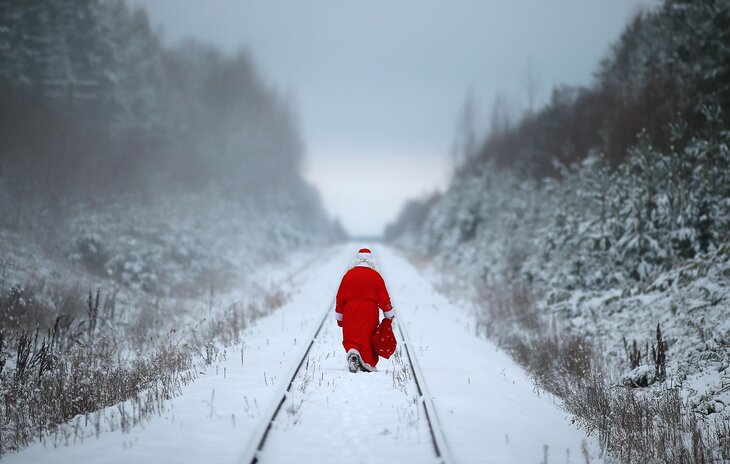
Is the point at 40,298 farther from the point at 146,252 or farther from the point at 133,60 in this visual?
the point at 133,60

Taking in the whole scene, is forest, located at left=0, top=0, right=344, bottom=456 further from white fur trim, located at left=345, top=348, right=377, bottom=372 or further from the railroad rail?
white fur trim, located at left=345, top=348, right=377, bottom=372

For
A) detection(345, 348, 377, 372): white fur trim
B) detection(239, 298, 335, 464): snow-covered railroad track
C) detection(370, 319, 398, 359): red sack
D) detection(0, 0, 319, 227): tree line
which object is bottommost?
detection(239, 298, 335, 464): snow-covered railroad track

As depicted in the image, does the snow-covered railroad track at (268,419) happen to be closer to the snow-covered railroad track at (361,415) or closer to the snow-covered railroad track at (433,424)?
the snow-covered railroad track at (361,415)

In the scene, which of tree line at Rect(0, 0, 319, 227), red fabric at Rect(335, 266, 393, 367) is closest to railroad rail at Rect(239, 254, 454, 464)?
red fabric at Rect(335, 266, 393, 367)

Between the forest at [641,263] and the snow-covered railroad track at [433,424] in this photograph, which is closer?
the snow-covered railroad track at [433,424]

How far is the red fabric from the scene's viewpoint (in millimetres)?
6539

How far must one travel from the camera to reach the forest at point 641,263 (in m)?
5.69

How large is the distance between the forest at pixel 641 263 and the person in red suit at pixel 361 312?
3.03 meters

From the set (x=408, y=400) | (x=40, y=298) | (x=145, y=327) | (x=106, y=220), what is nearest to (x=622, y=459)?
(x=408, y=400)

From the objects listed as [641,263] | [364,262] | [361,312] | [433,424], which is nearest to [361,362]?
[361,312]

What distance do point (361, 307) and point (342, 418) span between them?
2078mm

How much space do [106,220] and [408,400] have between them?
15.2 metres

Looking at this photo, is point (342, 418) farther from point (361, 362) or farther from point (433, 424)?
point (361, 362)

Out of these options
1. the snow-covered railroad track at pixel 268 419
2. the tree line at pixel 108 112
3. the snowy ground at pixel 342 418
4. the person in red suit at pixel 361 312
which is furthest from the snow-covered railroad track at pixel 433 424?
the tree line at pixel 108 112
